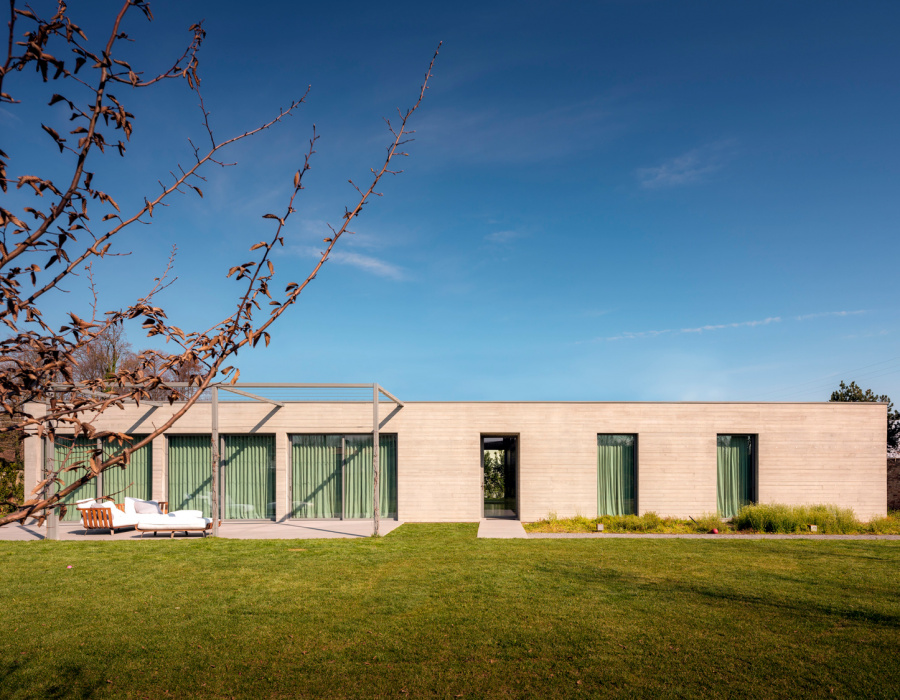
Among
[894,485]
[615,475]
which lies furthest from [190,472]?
[894,485]

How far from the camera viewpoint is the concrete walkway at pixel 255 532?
13203mm

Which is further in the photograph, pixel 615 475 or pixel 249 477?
pixel 615 475

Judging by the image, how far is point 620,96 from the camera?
1372 cm

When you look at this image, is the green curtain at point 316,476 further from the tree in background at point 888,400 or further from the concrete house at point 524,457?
the tree in background at point 888,400

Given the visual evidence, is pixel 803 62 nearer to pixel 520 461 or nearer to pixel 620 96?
pixel 620 96

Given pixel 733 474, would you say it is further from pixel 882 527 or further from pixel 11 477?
pixel 11 477

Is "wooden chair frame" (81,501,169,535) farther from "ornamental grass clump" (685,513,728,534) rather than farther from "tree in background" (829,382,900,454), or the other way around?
"tree in background" (829,382,900,454)

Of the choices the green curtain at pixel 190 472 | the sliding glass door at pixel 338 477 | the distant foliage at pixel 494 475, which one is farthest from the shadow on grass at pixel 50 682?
the distant foliage at pixel 494 475

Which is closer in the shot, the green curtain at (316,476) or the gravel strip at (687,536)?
the gravel strip at (687,536)

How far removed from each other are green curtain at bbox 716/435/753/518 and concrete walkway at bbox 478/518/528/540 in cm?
600

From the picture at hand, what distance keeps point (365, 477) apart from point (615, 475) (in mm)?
7153

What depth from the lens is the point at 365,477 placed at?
54.1 ft

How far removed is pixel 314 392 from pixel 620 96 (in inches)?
407

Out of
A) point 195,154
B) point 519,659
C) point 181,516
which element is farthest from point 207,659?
point 181,516
